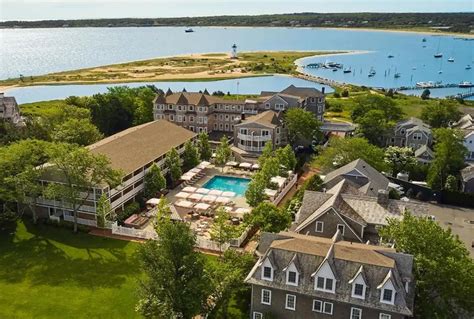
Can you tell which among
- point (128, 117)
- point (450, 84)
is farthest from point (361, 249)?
point (450, 84)

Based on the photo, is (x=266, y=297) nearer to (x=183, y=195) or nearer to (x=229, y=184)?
(x=183, y=195)

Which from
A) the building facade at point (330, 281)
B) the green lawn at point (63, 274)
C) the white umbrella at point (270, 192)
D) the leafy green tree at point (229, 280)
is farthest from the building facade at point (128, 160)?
the building facade at point (330, 281)

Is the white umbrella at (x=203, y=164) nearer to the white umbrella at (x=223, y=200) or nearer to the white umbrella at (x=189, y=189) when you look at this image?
the white umbrella at (x=189, y=189)

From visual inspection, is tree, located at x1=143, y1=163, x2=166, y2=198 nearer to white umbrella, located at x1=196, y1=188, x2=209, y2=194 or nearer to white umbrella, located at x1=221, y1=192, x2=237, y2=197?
white umbrella, located at x1=196, y1=188, x2=209, y2=194

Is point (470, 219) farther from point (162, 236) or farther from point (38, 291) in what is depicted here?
point (38, 291)

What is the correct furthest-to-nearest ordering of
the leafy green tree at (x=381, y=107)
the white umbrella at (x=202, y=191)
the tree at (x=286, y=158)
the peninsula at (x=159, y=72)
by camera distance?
1. the peninsula at (x=159, y=72)
2. the leafy green tree at (x=381, y=107)
3. the tree at (x=286, y=158)
4. the white umbrella at (x=202, y=191)

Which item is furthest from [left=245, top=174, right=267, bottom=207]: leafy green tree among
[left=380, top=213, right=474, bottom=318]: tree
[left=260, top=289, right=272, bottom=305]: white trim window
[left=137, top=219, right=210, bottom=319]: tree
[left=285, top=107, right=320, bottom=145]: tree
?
[left=285, top=107, right=320, bottom=145]: tree

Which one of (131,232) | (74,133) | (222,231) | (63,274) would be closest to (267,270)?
(222,231)
